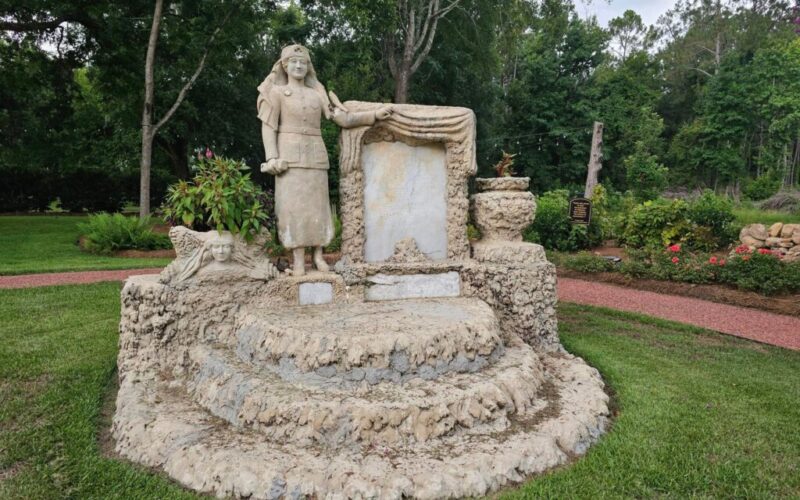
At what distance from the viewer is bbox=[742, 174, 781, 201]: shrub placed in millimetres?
24344

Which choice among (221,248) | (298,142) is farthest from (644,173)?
(221,248)

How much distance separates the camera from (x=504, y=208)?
16.0 feet

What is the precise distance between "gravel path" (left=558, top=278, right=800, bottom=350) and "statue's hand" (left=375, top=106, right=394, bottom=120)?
4.98 meters

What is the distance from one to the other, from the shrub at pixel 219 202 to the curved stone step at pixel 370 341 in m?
0.80

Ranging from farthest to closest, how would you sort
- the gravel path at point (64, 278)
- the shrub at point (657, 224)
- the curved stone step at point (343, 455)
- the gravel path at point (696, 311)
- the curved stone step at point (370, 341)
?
the shrub at point (657, 224), the gravel path at point (64, 278), the gravel path at point (696, 311), the curved stone step at point (370, 341), the curved stone step at point (343, 455)

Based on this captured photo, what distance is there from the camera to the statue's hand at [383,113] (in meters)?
4.54

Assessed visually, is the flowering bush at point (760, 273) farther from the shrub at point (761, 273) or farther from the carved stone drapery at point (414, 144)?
the carved stone drapery at point (414, 144)

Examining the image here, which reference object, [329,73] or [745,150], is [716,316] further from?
[745,150]

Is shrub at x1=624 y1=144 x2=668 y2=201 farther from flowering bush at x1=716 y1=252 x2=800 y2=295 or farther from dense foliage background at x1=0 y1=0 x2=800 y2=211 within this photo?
flowering bush at x1=716 y1=252 x2=800 y2=295

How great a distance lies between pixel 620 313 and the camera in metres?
7.20

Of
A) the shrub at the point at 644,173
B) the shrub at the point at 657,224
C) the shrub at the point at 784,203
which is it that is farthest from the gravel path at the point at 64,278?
the shrub at the point at 644,173

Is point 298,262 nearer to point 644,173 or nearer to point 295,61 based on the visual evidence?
point 295,61

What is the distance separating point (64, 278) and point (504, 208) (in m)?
8.25

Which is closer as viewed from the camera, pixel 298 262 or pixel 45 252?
pixel 298 262
